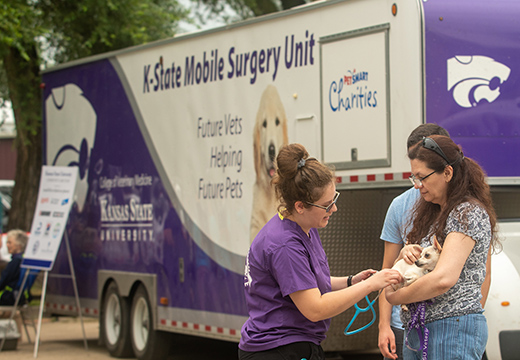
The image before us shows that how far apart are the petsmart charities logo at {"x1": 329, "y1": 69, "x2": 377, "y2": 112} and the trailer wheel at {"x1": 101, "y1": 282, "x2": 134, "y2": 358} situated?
3980 millimetres

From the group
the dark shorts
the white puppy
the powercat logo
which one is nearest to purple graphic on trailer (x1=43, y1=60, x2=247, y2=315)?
the powercat logo

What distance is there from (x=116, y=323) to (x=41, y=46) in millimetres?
7271

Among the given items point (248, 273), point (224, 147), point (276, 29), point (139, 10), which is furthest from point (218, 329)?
point (139, 10)

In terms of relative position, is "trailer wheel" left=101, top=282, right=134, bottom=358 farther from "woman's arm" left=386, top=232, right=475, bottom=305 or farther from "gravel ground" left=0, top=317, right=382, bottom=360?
"woman's arm" left=386, top=232, right=475, bottom=305

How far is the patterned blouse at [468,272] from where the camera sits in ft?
11.0

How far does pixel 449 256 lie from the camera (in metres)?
3.29

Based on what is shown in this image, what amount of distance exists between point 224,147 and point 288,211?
177 inches

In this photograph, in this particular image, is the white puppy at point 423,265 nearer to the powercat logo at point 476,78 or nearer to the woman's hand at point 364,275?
the woman's hand at point 364,275

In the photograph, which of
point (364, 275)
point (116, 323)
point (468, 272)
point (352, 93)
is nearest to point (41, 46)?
point (116, 323)

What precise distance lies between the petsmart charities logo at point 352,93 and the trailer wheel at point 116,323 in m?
3.98

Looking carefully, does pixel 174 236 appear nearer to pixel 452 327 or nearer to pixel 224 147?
pixel 224 147

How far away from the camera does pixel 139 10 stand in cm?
1561

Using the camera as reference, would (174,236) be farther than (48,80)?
No

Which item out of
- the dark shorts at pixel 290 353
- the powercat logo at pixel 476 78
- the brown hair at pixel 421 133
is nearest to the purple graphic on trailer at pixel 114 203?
the powercat logo at pixel 476 78
